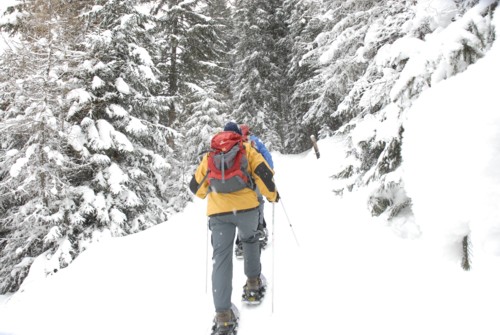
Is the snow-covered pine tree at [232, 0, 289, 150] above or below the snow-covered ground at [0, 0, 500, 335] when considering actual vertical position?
above

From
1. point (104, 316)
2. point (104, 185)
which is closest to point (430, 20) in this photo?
point (104, 316)

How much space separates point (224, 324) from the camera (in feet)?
11.2

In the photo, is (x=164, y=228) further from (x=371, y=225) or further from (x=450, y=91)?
(x=450, y=91)

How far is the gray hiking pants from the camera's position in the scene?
3.48 meters

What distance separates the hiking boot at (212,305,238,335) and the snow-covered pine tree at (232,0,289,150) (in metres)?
19.9

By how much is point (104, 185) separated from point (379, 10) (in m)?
9.09

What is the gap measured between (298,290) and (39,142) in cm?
894

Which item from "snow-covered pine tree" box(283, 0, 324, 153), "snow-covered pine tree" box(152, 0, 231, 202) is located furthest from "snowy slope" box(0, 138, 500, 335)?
"snow-covered pine tree" box(283, 0, 324, 153)

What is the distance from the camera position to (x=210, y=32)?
1642cm

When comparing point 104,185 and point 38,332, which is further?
point 104,185

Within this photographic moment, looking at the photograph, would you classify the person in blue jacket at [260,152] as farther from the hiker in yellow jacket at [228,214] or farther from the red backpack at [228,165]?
the red backpack at [228,165]

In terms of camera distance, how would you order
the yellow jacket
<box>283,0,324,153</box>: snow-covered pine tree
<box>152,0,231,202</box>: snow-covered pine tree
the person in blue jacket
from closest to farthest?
the yellow jacket < the person in blue jacket < <box>152,0,231,202</box>: snow-covered pine tree < <box>283,0,324,153</box>: snow-covered pine tree

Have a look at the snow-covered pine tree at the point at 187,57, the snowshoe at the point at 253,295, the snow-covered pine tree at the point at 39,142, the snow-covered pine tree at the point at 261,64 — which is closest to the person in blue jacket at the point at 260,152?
the snowshoe at the point at 253,295

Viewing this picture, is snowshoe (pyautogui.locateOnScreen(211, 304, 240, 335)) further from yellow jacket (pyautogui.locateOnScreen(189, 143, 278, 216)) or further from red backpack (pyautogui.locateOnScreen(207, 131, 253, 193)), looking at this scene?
red backpack (pyautogui.locateOnScreen(207, 131, 253, 193))
